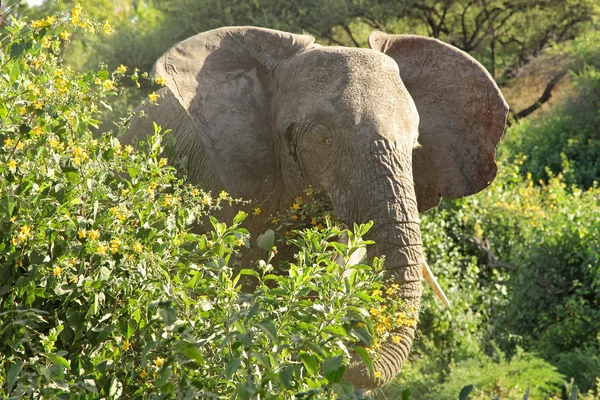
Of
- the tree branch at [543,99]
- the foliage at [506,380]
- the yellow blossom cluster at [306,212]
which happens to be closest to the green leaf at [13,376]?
the yellow blossom cluster at [306,212]

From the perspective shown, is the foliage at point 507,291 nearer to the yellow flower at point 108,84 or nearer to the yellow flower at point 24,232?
the yellow flower at point 108,84

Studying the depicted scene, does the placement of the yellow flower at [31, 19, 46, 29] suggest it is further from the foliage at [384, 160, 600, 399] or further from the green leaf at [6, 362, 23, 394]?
the foliage at [384, 160, 600, 399]

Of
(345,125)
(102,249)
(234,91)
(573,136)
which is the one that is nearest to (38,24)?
(102,249)

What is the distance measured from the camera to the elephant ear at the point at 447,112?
5164mm

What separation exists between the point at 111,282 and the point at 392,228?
1565 millimetres

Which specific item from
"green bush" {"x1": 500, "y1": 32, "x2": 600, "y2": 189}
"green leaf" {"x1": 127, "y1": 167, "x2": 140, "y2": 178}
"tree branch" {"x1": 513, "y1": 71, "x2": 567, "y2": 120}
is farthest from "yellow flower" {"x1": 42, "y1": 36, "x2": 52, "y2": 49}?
"tree branch" {"x1": 513, "y1": 71, "x2": 567, "y2": 120}

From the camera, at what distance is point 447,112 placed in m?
5.22

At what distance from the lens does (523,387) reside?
24.1ft

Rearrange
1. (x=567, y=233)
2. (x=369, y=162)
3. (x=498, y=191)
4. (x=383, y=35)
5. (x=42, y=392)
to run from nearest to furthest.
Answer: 1. (x=42, y=392)
2. (x=369, y=162)
3. (x=383, y=35)
4. (x=567, y=233)
5. (x=498, y=191)

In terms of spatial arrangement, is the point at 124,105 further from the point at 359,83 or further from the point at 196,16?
the point at 359,83

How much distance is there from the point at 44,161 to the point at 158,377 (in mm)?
815

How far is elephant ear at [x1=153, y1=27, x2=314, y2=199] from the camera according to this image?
4.70 metres

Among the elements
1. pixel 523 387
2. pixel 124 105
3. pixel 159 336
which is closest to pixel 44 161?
pixel 159 336

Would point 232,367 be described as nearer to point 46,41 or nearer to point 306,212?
point 46,41
